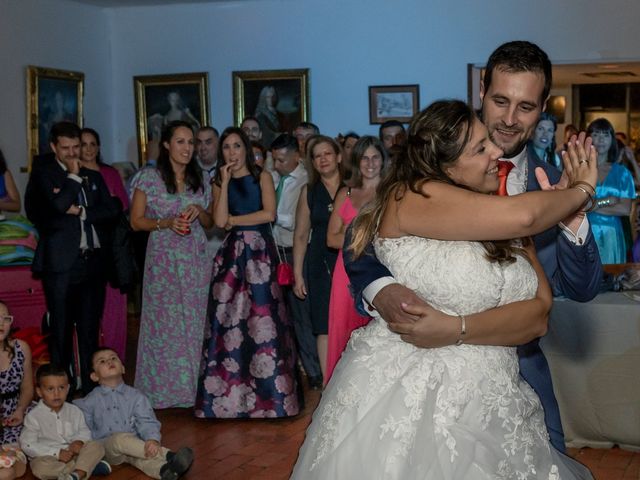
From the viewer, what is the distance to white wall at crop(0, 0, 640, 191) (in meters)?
10.5

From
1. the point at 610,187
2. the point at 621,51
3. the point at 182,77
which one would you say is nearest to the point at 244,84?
the point at 182,77

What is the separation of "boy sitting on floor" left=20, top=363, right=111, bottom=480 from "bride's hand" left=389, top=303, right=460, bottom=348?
3.37 m

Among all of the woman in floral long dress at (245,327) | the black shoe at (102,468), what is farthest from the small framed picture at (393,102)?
the black shoe at (102,468)

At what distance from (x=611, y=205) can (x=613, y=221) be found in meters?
0.20

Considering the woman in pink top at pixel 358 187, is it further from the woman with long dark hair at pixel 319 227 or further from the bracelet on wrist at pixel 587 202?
the bracelet on wrist at pixel 587 202

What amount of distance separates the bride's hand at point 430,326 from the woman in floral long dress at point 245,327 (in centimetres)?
415

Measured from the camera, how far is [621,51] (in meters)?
10.5

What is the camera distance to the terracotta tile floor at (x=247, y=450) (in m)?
5.20

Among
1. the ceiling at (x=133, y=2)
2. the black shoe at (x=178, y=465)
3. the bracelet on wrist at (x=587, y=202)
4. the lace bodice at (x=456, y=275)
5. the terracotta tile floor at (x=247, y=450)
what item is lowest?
the terracotta tile floor at (x=247, y=450)

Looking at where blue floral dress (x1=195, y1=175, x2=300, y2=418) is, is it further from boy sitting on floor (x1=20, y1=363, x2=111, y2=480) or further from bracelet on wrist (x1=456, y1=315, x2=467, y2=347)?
bracelet on wrist (x1=456, y1=315, x2=467, y2=347)

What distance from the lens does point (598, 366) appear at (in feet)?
17.6

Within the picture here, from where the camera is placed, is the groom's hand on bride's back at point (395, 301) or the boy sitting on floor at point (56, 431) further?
the boy sitting on floor at point (56, 431)

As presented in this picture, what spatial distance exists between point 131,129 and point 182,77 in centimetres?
90

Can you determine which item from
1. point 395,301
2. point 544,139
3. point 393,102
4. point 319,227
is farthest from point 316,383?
point 395,301
